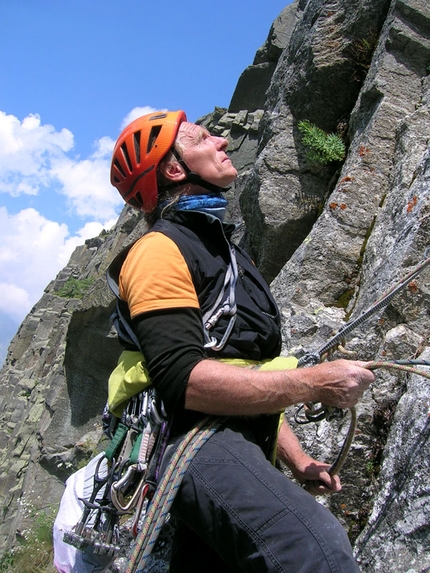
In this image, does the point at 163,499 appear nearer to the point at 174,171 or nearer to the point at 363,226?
the point at 174,171

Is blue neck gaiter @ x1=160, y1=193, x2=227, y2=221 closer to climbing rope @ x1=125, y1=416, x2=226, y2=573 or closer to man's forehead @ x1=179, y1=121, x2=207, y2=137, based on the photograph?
man's forehead @ x1=179, y1=121, x2=207, y2=137

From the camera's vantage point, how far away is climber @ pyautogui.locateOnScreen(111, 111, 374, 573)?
2029 millimetres

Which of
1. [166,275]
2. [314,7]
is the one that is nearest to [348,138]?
[314,7]

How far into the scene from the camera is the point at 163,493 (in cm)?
218

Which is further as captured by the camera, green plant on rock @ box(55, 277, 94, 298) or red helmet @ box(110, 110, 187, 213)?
green plant on rock @ box(55, 277, 94, 298)

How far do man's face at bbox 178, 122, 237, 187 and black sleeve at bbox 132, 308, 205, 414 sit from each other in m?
1.24

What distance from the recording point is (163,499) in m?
2.17

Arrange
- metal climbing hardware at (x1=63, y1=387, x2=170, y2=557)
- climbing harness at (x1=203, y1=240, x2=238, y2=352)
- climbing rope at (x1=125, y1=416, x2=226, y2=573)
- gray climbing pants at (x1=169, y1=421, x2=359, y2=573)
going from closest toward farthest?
gray climbing pants at (x1=169, y1=421, x2=359, y2=573)
climbing rope at (x1=125, y1=416, x2=226, y2=573)
metal climbing hardware at (x1=63, y1=387, x2=170, y2=557)
climbing harness at (x1=203, y1=240, x2=238, y2=352)

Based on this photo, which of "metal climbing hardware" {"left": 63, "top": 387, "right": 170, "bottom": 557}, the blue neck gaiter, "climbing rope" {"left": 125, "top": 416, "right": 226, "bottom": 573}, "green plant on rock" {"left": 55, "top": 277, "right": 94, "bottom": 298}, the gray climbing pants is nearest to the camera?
the gray climbing pants

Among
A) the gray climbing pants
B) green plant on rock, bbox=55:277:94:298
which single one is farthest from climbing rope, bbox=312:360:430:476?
green plant on rock, bbox=55:277:94:298

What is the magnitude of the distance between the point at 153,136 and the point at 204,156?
1.17ft

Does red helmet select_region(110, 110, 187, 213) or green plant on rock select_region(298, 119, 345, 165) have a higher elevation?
green plant on rock select_region(298, 119, 345, 165)

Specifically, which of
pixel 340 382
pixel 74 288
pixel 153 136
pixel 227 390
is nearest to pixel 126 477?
pixel 227 390

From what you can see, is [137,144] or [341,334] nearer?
[341,334]
